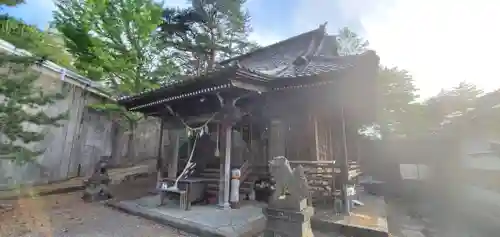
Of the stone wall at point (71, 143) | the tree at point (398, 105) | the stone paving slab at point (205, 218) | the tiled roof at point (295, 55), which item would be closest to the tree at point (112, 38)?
the stone wall at point (71, 143)

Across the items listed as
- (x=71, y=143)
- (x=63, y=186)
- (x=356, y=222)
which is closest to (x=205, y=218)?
(x=356, y=222)

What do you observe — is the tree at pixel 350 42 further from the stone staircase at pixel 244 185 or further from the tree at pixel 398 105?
the stone staircase at pixel 244 185

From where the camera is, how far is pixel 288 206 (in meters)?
3.95

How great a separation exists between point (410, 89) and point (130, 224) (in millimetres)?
15997

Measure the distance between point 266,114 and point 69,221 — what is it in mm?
5718

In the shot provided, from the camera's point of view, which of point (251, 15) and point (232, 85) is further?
point (251, 15)

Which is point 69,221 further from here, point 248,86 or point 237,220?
point 248,86

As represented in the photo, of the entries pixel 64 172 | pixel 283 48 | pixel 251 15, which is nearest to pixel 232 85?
pixel 283 48

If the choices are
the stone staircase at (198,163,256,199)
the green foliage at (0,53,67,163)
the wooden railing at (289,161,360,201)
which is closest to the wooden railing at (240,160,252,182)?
the stone staircase at (198,163,256,199)

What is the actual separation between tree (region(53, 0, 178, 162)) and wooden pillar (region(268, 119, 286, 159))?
7307 millimetres

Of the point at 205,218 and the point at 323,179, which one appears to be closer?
the point at 205,218

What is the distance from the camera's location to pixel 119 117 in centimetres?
1330

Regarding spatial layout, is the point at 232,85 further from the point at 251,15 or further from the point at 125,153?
the point at 251,15

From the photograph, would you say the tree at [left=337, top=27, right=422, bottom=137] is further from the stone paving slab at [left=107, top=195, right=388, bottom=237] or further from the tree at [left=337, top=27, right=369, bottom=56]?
the stone paving slab at [left=107, top=195, right=388, bottom=237]
